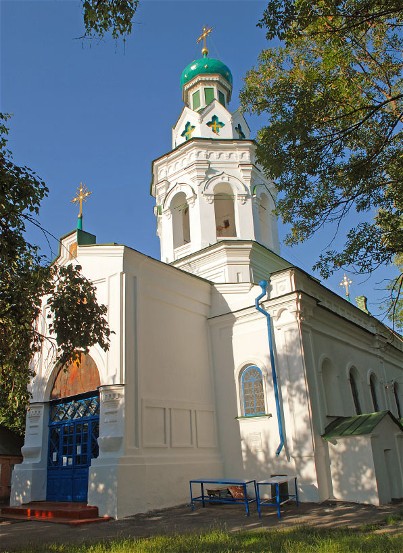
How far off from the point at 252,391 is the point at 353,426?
106 inches

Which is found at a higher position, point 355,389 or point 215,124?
point 215,124

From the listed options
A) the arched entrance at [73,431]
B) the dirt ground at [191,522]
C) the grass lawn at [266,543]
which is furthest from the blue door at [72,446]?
the grass lawn at [266,543]

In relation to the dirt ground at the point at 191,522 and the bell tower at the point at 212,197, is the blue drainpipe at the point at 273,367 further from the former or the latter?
the bell tower at the point at 212,197

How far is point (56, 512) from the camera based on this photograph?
10.4 m

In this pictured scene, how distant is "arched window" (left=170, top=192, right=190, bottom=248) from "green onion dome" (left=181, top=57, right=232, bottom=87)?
19.0 ft

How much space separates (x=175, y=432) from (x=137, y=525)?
2946mm

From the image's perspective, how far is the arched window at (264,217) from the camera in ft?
57.7

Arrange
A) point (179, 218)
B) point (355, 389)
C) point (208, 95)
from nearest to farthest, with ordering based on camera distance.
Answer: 1. point (355, 389)
2. point (179, 218)
3. point (208, 95)

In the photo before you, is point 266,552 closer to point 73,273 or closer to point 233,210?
point 73,273

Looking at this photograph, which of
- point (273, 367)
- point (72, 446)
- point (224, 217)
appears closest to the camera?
point (72, 446)

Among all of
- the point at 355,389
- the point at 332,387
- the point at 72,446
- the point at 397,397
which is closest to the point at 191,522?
the point at 72,446

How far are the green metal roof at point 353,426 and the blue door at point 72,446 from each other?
557cm

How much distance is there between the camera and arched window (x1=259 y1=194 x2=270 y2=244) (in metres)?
17.6

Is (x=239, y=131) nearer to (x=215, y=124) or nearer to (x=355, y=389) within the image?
(x=215, y=124)
